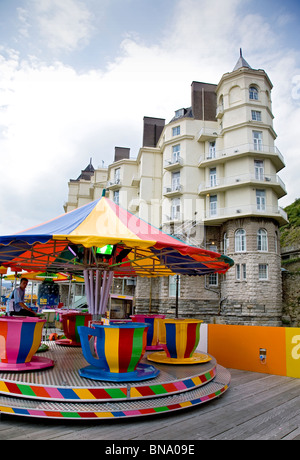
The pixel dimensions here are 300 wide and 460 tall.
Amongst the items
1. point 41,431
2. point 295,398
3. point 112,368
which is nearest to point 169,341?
point 112,368

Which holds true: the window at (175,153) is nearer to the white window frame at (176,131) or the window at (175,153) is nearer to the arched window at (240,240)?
the white window frame at (176,131)

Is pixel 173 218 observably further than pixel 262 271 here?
Yes

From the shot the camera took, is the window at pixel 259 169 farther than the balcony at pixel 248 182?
Yes

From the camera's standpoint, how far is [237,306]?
2309cm

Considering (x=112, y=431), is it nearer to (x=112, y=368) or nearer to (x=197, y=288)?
(x=112, y=368)

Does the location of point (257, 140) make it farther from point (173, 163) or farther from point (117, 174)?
point (117, 174)

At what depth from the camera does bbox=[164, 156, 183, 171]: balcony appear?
2753cm

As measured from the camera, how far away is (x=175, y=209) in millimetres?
27750

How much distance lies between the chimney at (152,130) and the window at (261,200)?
14.1m

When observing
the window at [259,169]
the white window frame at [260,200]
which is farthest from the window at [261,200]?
the window at [259,169]

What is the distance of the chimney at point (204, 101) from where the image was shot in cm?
2888

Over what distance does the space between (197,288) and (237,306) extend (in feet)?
11.9

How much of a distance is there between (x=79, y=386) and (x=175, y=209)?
24229mm

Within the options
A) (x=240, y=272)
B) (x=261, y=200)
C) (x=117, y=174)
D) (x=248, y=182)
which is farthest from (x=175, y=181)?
(x=240, y=272)
